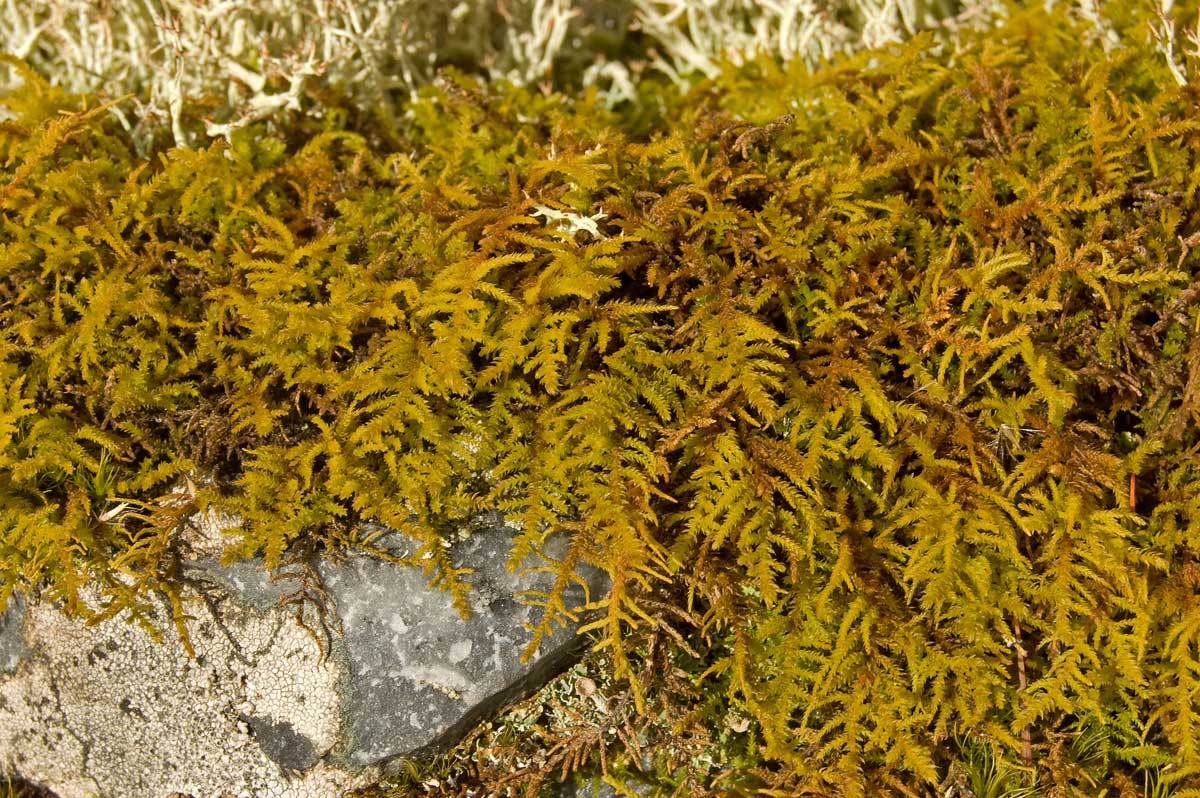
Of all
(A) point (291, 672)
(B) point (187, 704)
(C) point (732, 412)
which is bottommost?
(B) point (187, 704)

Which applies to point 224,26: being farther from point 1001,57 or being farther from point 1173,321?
point 1173,321

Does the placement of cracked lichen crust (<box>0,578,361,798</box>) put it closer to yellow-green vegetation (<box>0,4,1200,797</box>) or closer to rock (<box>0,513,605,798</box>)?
rock (<box>0,513,605,798</box>)

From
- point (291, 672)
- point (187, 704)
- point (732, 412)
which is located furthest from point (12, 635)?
point (732, 412)

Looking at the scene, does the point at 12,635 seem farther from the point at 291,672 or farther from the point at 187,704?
the point at 291,672

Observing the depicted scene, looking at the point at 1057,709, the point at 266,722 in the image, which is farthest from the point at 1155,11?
the point at 266,722

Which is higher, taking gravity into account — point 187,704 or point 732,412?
point 732,412

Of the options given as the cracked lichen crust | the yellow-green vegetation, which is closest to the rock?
the cracked lichen crust
